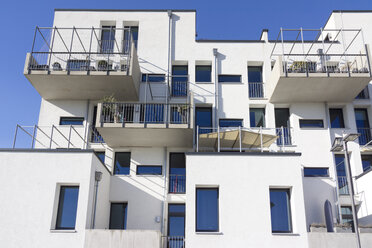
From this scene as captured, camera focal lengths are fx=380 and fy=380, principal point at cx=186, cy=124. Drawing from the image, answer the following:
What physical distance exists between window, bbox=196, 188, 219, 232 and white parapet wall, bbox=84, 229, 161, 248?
5.27ft

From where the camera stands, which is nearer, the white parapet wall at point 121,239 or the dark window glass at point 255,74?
the white parapet wall at point 121,239

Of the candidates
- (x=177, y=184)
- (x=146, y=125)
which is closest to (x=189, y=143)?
(x=177, y=184)

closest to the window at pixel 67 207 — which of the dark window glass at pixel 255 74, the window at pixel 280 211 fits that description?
the window at pixel 280 211

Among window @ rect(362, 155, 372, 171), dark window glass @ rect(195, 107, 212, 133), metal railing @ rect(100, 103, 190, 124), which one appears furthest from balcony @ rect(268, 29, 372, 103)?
metal railing @ rect(100, 103, 190, 124)

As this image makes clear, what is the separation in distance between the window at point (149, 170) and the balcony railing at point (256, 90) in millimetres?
5460

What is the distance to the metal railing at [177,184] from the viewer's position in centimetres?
1563

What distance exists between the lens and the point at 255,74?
18344 millimetres

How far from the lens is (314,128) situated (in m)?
16.6

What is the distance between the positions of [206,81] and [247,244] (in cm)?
854

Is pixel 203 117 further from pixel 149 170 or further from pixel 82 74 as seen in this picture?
pixel 82 74

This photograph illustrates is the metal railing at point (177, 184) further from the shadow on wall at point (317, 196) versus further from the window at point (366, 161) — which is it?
the window at point (366, 161)

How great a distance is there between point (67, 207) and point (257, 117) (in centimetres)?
935

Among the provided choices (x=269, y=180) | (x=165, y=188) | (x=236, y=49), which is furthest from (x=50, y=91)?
(x=269, y=180)

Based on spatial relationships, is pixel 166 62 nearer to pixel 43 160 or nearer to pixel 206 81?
pixel 206 81
